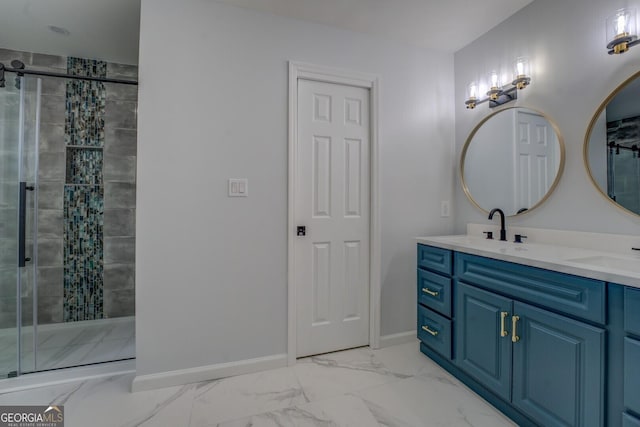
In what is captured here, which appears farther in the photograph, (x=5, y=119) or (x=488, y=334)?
(x=5, y=119)

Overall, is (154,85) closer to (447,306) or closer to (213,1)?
(213,1)

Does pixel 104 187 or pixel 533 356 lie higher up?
pixel 104 187

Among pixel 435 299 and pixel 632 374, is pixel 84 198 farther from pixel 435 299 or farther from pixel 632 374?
pixel 632 374

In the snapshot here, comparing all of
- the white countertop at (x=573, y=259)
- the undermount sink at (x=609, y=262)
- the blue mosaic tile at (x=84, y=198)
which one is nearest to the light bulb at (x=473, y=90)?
the white countertop at (x=573, y=259)

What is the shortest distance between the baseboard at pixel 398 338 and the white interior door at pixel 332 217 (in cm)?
14

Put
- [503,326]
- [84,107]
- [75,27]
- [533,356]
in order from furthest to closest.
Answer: [84,107] < [75,27] < [503,326] < [533,356]

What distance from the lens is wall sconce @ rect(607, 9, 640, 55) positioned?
1.42 m

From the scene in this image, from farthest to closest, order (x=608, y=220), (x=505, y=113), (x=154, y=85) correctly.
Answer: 1. (x=505, y=113)
2. (x=154, y=85)
3. (x=608, y=220)

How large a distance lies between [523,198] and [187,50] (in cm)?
242

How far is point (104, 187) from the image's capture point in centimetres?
278

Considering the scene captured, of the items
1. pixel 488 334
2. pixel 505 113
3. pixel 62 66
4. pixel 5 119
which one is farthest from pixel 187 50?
pixel 488 334

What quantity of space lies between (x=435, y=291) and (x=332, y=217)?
90 cm

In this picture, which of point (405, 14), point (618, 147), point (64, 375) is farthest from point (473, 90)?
point (64, 375)

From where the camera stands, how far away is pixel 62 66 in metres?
2.72
